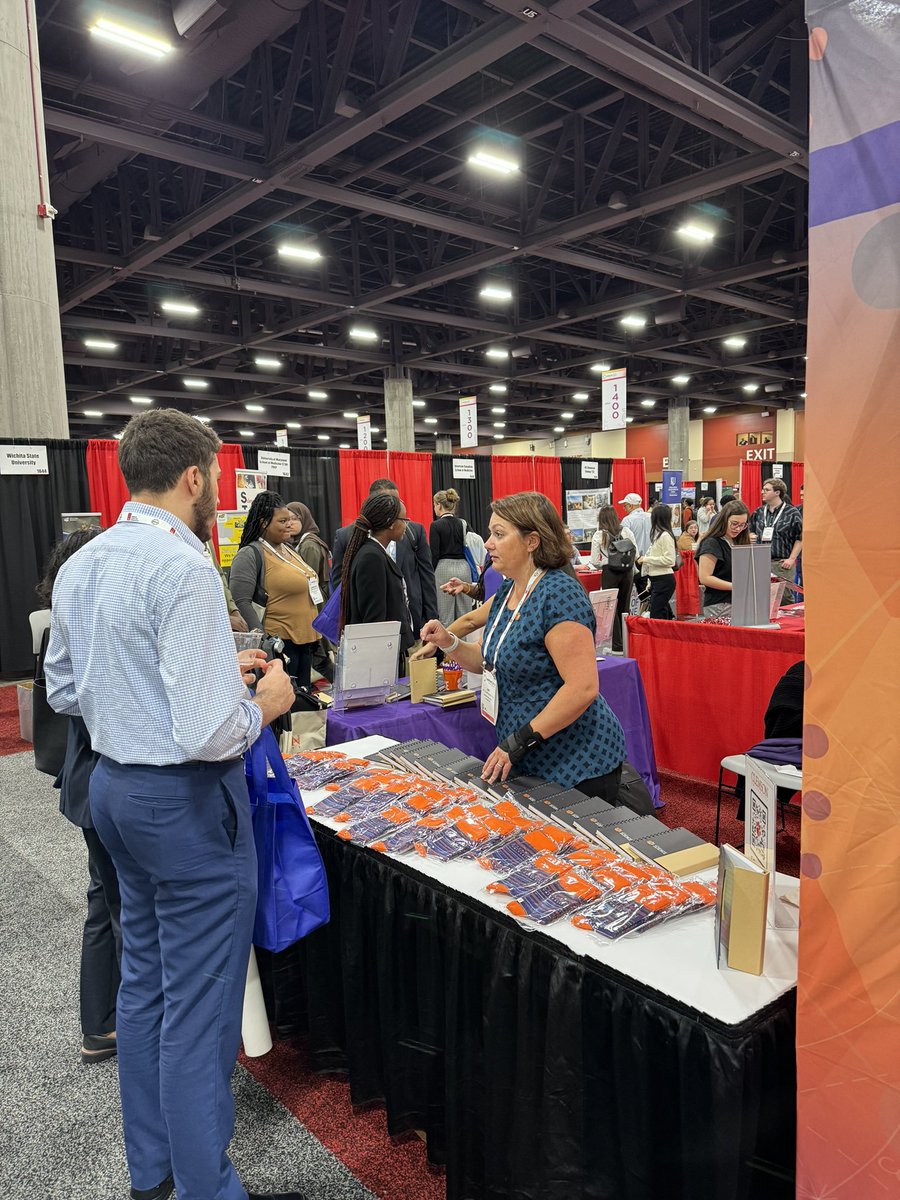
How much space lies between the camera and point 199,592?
1.18 m

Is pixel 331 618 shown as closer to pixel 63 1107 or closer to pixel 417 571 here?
pixel 417 571

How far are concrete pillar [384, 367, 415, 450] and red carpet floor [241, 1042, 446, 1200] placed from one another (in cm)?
1481

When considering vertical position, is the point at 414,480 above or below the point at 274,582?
above

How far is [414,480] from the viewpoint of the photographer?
459 inches

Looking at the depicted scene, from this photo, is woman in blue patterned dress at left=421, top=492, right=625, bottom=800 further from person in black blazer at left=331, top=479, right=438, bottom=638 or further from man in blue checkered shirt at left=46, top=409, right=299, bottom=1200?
person in black blazer at left=331, top=479, right=438, bottom=638

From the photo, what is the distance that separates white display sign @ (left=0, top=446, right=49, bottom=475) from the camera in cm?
639

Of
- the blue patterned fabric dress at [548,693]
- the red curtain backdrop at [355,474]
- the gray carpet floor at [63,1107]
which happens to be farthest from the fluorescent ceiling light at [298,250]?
the blue patterned fabric dress at [548,693]

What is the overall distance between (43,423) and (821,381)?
6.49 m

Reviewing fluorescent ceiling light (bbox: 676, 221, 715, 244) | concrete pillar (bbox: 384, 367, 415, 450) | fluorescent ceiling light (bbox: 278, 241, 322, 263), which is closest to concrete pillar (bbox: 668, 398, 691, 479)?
concrete pillar (bbox: 384, 367, 415, 450)

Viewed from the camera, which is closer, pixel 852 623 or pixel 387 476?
pixel 852 623

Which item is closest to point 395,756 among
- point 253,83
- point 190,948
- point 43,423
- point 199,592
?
point 190,948

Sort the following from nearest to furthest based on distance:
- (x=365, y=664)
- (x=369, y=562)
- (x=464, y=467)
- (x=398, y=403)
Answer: (x=365, y=664) < (x=369, y=562) < (x=464, y=467) < (x=398, y=403)

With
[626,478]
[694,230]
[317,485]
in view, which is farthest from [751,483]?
[317,485]

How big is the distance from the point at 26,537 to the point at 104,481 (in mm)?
1054
